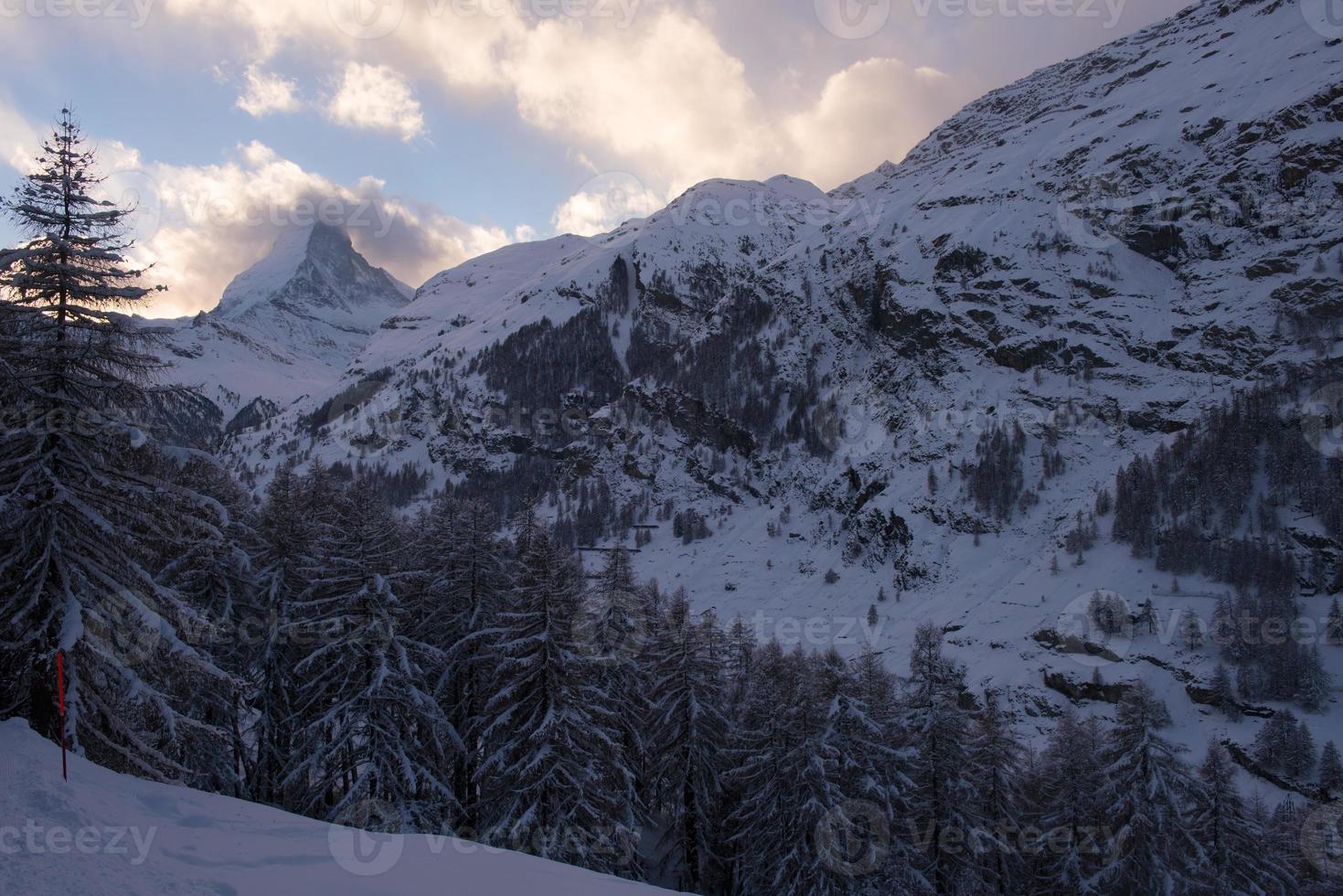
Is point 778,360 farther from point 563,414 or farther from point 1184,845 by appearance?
point 1184,845

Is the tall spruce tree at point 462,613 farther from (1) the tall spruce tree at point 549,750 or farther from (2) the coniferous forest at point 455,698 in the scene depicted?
(1) the tall spruce tree at point 549,750

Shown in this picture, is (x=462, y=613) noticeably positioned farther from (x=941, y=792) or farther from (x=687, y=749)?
(x=941, y=792)

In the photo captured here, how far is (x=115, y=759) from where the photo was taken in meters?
12.0

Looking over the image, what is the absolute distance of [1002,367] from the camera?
390 feet

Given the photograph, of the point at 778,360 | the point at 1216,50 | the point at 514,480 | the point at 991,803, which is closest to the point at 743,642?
the point at 991,803

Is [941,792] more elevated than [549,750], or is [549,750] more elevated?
[549,750]

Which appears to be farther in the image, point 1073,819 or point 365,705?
point 1073,819
